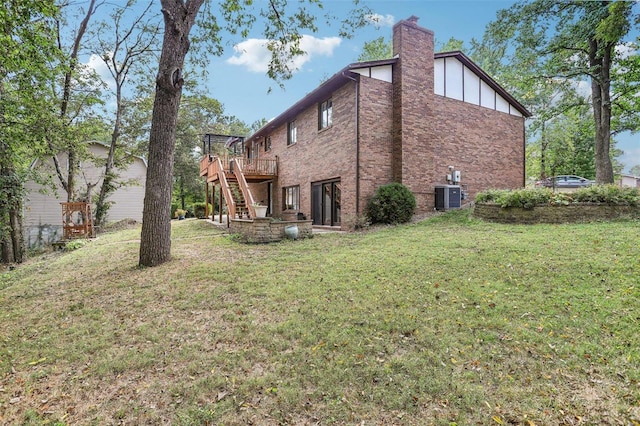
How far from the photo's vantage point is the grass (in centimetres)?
263

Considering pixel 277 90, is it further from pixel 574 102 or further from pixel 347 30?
pixel 574 102

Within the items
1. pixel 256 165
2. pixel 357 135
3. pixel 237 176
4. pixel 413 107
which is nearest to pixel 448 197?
pixel 413 107

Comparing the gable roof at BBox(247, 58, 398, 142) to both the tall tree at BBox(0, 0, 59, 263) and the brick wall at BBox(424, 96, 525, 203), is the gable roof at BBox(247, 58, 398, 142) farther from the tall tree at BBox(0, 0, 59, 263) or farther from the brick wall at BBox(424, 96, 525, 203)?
the tall tree at BBox(0, 0, 59, 263)

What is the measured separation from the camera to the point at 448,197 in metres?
12.3

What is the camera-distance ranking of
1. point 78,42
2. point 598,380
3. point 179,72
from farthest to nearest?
point 78,42, point 179,72, point 598,380

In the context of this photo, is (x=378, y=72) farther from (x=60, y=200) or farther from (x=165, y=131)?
(x=60, y=200)

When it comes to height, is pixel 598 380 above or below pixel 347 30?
below

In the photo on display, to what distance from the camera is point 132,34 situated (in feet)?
53.1

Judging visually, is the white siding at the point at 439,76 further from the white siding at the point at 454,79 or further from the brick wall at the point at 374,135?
the brick wall at the point at 374,135

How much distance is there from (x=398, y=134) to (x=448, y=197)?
319 centimetres

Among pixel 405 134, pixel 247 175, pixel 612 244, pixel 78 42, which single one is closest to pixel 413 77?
pixel 405 134

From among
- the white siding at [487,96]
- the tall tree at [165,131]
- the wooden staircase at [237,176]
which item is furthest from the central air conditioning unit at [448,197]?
the tall tree at [165,131]

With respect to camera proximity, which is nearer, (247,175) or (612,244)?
(612,244)

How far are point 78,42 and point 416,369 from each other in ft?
64.1
